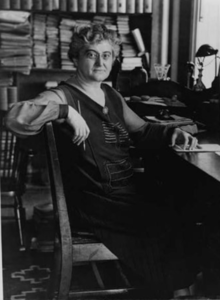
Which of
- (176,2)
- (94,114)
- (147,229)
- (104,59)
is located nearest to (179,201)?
(147,229)

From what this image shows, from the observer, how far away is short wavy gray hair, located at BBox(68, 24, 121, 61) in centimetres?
152

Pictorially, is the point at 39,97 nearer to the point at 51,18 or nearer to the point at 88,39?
the point at 88,39

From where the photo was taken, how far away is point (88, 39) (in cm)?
152

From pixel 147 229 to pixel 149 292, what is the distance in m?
0.18

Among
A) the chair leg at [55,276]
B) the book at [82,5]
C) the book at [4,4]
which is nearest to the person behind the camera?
the chair leg at [55,276]

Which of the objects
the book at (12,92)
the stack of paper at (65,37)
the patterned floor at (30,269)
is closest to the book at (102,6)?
the stack of paper at (65,37)

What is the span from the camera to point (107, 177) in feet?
5.07

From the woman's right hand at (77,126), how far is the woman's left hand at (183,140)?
0.26 metres

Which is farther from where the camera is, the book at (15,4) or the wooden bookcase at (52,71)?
the wooden bookcase at (52,71)

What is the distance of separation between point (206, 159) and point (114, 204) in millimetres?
288

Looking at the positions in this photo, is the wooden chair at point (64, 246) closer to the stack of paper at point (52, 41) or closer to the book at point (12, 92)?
the book at point (12, 92)

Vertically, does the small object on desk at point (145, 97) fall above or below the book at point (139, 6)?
below

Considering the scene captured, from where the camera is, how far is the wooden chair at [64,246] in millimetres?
1395

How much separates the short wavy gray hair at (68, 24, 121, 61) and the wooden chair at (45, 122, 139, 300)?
24 cm
